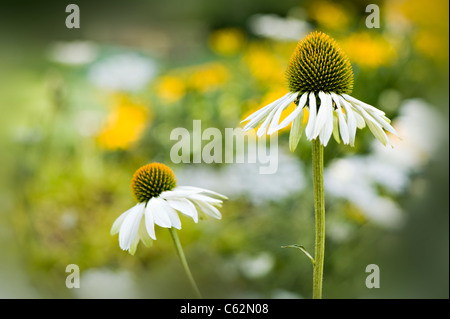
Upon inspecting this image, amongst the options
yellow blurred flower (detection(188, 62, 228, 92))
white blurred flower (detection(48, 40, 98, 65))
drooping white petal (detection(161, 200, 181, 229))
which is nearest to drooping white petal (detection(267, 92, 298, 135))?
A: drooping white petal (detection(161, 200, 181, 229))

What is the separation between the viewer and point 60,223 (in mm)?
1146

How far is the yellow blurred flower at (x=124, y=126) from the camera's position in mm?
1278

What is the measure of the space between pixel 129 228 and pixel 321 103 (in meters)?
0.22

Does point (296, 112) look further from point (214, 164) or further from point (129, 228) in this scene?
point (214, 164)

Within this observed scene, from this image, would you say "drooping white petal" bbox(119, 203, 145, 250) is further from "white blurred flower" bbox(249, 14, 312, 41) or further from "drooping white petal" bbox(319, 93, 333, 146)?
"white blurred flower" bbox(249, 14, 312, 41)

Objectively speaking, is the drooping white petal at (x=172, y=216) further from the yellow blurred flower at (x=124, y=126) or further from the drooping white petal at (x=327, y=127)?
the yellow blurred flower at (x=124, y=126)

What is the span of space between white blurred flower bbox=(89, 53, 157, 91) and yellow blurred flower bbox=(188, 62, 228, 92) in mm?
159

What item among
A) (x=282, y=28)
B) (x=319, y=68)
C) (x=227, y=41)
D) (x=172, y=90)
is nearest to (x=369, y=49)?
(x=282, y=28)

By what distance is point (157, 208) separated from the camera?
1.37 ft

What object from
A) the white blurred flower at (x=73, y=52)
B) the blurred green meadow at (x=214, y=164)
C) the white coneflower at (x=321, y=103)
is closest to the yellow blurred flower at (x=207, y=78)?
the blurred green meadow at (x=214, y=164)

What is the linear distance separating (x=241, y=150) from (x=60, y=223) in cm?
53

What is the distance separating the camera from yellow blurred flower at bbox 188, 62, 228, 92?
1360mm
